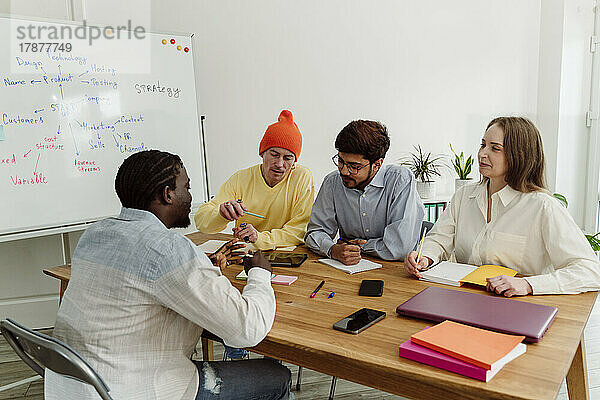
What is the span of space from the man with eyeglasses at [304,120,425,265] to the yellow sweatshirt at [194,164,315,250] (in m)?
0.18

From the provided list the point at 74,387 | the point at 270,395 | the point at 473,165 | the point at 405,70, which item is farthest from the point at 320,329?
the point at 473,165

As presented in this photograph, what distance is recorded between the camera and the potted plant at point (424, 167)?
4.18 metres

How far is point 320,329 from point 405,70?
3.38 metres

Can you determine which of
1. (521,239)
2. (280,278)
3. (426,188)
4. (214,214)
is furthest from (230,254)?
(426,188)

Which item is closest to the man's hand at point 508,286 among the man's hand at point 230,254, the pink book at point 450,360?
the pink book at point 450,360

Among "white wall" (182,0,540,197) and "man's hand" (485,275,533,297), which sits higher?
"white wall" (182,0,540,197)

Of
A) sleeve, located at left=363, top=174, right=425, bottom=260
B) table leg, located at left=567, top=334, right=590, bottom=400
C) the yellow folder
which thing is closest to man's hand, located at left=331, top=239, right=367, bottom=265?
sleeve, located at left=363, top=174, right=425, bottom=260

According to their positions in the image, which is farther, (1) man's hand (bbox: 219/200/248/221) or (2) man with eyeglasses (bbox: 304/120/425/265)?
(1) man's hand (bbox: 219/200/248/221)

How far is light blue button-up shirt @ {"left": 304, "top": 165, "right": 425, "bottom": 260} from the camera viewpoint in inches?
83.6

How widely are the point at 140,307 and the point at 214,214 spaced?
1181 millimetres

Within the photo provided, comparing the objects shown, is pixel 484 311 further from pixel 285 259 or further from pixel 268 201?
pixel 268 201

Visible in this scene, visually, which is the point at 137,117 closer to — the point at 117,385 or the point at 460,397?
the point at 117,385

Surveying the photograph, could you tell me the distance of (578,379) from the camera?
176cm

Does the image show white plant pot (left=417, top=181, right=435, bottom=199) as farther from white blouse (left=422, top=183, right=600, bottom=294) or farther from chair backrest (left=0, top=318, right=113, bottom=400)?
chair backrest (left=0, top=318, right=113, bottom=400)
